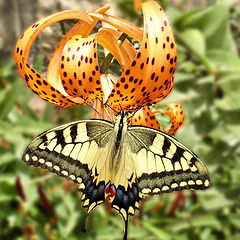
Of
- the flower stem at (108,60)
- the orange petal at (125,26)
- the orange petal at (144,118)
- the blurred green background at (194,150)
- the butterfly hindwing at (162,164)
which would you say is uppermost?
the orange petal at (125,26)

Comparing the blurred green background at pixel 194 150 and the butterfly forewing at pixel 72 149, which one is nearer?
the butterfly forewing at pixel 72 149

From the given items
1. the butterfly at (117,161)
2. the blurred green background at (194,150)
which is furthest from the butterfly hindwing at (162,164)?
the blurred green background at (194,150)

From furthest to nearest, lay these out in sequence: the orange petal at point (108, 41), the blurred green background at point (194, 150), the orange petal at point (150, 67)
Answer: the blurred green background at point (194, 150)
the orange petal at point (108, 41)
the orange petal at point (150, 67)

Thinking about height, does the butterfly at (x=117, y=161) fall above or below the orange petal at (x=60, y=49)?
below

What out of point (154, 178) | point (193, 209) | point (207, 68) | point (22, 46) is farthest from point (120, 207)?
point (207, 68)

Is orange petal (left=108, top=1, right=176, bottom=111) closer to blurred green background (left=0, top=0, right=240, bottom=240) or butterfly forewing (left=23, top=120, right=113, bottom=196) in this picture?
butterfly forewing (left=23, top=120, right=113, bottom=196)

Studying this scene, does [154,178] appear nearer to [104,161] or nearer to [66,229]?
[104,161]

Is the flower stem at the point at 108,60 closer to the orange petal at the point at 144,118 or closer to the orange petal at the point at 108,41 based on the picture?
the orange petal at the point at 108,41

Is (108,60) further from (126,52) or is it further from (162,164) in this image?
(162,164)
